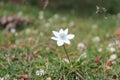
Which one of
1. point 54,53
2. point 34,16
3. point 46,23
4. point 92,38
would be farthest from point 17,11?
point 54,53

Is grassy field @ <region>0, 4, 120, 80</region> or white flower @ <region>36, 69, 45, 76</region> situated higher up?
grassy field @ <region>0, 4, 120, 80</region>

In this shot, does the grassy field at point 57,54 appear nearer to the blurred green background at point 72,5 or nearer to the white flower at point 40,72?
the white flower at point 40,72

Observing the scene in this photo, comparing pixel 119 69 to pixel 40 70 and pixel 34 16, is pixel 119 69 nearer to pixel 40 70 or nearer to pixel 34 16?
pixel 40 70

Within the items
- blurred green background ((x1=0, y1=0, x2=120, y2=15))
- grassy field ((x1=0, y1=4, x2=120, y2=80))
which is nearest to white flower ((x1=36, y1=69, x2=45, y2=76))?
grassy field ((x1=0, y1=4, x2=120, y2=80))

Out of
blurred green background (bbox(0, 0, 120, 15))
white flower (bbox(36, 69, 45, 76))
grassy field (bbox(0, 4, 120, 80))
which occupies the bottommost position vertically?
white flower (bbox(36, 69, 45, 76))

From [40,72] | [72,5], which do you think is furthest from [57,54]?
[72,5]

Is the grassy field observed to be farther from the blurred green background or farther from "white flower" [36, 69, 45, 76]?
the blurred green background

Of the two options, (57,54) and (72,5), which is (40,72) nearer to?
(57,54)

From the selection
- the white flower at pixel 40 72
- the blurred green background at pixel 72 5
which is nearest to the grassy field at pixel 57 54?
the white flower at pixel 40 72

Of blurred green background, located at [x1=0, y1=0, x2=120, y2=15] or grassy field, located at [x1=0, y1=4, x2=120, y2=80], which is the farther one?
blurred green background, located at [x1=0, y1=0, x2=120, y2=15]
